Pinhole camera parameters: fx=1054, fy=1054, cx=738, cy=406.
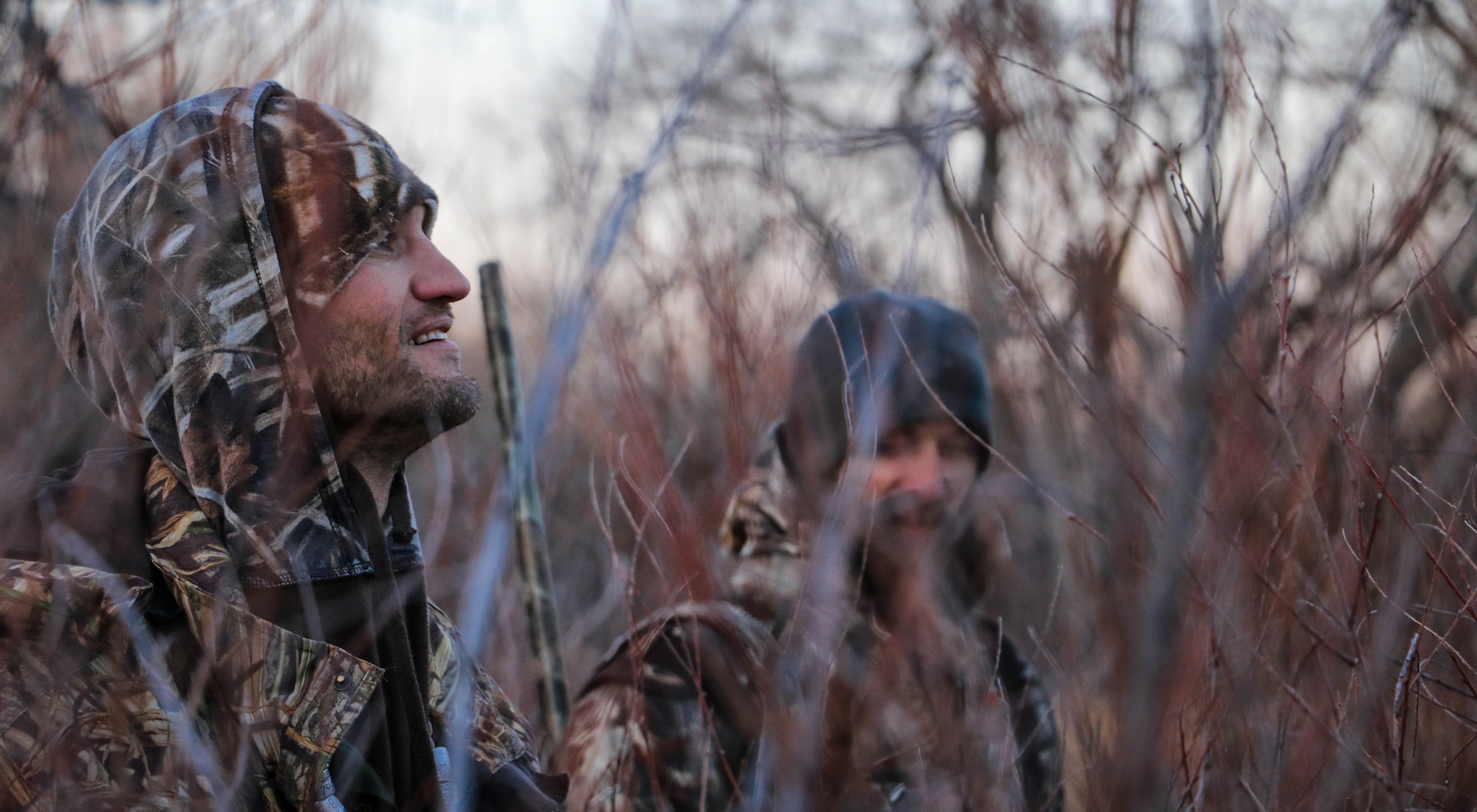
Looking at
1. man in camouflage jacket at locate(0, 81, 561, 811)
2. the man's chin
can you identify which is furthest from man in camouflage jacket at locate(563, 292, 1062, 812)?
the man's chin

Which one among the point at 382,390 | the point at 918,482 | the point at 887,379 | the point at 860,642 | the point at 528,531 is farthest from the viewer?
Answer: the point at 918,482

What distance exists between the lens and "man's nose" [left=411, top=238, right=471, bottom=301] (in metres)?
1.67

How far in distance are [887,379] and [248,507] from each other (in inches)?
43.8

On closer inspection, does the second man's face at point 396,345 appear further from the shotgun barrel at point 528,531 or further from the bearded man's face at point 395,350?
the shotgun barrel at point 528,531

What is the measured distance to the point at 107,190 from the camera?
1.60 metres

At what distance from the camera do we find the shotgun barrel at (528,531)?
6.89 ft

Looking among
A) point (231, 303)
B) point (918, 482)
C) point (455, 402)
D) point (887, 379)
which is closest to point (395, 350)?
point (455, 402)

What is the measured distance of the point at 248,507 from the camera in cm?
148

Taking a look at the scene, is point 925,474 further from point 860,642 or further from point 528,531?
point 528,531

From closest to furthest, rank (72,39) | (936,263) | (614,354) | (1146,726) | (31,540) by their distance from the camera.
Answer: (1146,726), (31,540), (614,354), (72,39), (936,263)

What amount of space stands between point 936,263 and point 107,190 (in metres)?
1.98

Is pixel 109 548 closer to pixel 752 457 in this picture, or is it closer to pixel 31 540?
pixel 31 540

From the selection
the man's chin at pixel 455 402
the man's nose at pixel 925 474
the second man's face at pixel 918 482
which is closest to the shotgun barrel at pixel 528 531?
the man's chin at pixel 455 402

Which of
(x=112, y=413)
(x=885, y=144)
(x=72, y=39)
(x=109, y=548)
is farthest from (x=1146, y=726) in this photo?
(x=72, y=39)
